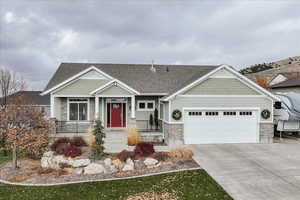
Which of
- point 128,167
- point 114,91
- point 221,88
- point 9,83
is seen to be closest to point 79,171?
point 128,167

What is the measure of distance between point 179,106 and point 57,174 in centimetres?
842

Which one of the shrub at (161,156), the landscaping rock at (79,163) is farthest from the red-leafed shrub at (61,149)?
the shrub at (161,156)

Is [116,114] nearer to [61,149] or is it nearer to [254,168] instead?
[61,149]

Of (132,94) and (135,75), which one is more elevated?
(135,75)

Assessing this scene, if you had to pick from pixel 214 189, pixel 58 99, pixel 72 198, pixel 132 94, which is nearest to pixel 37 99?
pixel 58 99

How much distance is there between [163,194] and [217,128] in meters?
9.00

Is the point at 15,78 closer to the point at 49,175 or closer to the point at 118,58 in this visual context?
the point at 118,58

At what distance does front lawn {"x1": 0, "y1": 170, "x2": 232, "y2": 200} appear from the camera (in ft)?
25.1

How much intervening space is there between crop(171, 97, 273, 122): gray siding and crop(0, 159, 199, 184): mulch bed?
4.92 m

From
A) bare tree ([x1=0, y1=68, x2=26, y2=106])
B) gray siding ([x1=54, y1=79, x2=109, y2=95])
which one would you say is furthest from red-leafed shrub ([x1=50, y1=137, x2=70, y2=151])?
bare tree ([x1=0, y1=68, x2=26, y2=106])

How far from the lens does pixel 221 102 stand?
15586 mm

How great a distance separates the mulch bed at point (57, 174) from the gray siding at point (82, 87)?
7089 mm

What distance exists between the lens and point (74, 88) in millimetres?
17281

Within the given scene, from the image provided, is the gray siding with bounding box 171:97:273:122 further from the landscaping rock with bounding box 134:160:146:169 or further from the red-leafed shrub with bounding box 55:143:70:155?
the red-leafed shrub with bounding box 55:143:70:155
